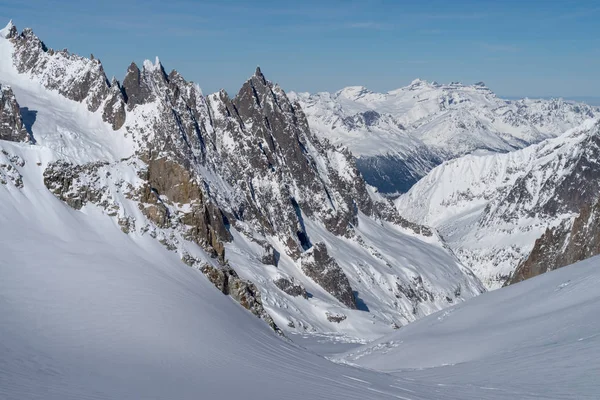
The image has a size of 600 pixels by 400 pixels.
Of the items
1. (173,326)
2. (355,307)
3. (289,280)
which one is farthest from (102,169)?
(355,307)

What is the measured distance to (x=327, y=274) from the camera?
119188mm

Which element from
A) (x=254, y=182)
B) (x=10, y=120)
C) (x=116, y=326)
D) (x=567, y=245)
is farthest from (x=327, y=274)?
(x=116, y=326)

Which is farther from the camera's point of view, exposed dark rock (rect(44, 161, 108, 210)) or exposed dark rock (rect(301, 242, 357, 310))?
exposed dark rock (rect(301, 242, 357, 310))

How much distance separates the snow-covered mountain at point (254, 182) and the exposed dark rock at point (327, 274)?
0.28 metres

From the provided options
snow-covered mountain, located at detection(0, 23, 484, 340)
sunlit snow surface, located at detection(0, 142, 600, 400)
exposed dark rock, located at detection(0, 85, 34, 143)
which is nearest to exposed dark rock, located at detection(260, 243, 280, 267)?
snow-covered mountain, located at detection(0, 23, 484, 340)

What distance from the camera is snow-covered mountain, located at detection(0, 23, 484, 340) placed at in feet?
326

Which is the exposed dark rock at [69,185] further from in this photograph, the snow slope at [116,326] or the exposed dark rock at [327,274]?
the exposed dark rock at [327,274]

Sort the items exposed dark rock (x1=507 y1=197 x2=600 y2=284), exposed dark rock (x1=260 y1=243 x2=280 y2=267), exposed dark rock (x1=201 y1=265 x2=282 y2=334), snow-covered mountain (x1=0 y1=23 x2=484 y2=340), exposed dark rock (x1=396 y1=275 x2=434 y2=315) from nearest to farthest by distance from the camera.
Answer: exposed dark rock (x1=201 y1=265 x2=282 y2=334) → exposed dark rock (x1=507 y1=197 x2=600 y2=284) → snow-covered mountain (x1=0 y1=23 x2=484 y2=340) → exposed dark rock (x1=260 y1=243 x2=280 y2=267) → exposed dark rock (x1=396 y1=275 x2=434 y2=315)

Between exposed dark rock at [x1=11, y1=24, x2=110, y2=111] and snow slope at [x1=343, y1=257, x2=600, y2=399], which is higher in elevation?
exposed dark rock at [x1=11, y1=24, x2=110, y2=111]

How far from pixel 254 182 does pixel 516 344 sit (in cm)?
11514

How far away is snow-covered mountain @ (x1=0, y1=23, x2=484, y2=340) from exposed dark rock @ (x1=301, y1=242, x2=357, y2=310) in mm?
280

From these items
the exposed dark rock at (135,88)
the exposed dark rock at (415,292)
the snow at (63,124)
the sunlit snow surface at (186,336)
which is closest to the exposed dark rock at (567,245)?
the exposed dark rock at (415,292)

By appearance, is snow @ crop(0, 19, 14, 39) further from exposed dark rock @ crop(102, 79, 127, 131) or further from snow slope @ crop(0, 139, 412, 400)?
snow slope @ crop(0, 139, 412, 400)

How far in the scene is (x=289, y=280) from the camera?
104 m
